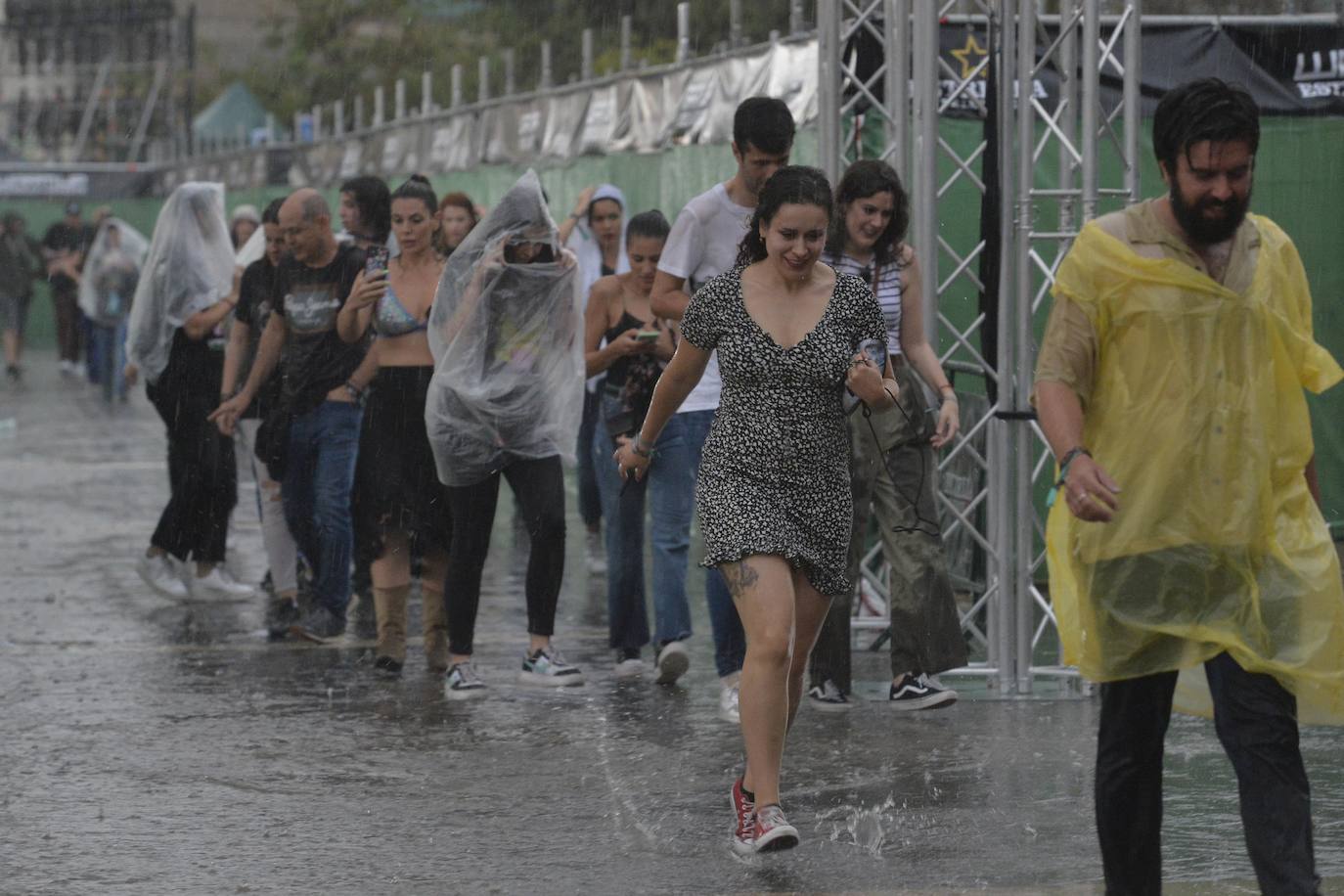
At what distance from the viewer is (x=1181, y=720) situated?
7613 millimetres

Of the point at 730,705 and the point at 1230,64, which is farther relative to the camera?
the point at 1230,64

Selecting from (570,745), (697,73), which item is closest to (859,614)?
(570,745)

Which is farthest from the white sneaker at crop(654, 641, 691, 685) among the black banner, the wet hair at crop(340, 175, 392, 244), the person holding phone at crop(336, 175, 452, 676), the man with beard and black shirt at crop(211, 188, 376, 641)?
the black banner

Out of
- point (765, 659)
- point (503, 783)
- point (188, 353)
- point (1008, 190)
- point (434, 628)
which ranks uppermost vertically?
point (1008, 190)

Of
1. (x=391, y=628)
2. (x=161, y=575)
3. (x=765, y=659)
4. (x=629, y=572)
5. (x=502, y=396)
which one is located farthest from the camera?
(x=161, y=575)

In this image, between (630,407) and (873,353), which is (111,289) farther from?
(873,353)

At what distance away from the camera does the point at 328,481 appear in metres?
9.18

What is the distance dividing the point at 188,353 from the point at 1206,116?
6.95 meters

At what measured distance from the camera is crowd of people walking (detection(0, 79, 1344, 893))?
4.59m

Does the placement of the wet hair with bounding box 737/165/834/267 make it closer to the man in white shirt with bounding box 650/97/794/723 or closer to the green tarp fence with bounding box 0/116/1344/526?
the man in white shirt with bounding box 650/97/794/723

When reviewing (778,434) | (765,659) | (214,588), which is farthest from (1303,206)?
(765,659)

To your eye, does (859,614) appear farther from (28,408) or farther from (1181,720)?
(28,408)

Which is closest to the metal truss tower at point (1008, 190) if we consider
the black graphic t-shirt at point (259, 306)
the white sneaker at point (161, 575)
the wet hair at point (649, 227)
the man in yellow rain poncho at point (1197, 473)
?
the wet hair at point (649, 227)

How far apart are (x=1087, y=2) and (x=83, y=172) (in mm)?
42578
